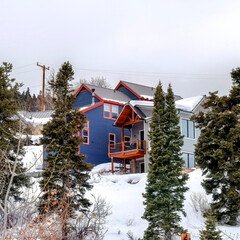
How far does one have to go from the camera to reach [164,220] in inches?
743

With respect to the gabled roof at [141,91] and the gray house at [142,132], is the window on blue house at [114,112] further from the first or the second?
the gray house at [142,132]

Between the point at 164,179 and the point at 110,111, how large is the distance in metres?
19.1

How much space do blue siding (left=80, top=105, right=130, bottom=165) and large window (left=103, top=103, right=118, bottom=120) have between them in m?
0.41

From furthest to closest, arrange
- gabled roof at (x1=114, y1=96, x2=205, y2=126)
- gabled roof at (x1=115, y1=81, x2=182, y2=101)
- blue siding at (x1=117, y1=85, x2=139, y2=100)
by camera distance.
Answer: blue siding at (x1=117, y1=85, x2=139, y2=100)
gabled roof at (x1=115, y1=81, x2=182, y2=101)
gabled roof at (x1=114, y1=96, x2=205, y2=126)

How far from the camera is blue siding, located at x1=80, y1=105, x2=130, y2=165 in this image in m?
35.5

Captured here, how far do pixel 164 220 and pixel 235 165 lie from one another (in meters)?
4.15

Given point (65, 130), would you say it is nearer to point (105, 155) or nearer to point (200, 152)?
point (200, 152)

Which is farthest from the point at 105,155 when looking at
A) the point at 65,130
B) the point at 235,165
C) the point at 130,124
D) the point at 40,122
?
the point at 235,165

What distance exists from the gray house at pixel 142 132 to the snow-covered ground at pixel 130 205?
4181 mm

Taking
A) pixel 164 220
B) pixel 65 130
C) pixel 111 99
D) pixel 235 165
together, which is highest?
pixel 111 99

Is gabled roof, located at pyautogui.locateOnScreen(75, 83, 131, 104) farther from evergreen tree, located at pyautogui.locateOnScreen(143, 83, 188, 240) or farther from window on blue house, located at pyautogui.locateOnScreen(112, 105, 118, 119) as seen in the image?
evergreen tree, located at pyautogui.locateOnScreen(143, 83, 188, 240)

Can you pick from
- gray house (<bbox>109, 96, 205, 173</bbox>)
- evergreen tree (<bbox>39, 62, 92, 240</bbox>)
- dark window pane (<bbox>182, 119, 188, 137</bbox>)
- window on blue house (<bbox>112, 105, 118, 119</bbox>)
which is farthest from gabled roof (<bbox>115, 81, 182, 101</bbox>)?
evergreen tree (<bbox>39, 62, 92, 240</bbox>)

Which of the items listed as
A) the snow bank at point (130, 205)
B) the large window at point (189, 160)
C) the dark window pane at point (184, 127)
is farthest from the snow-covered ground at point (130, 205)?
the dark window pane at point (184, 127)

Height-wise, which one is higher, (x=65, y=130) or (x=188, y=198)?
(x=65, y=130)
